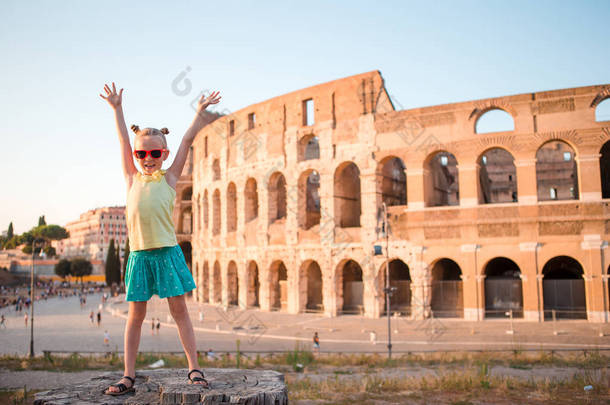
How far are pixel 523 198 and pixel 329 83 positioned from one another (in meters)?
11.9

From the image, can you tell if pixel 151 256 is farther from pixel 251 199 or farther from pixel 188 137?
pixel 251 199

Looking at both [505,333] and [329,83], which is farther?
[329,83]

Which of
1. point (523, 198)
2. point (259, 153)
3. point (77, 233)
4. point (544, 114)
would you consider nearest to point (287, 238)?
point (259, 153)

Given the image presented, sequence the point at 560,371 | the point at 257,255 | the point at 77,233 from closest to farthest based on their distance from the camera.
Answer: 1. the point at 560,371
2. the point at 257,255
3. the point at 77,233

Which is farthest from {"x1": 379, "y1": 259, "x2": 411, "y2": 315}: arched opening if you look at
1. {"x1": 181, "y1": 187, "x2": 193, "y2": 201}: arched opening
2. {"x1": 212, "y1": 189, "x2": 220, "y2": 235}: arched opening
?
{"x1": 181, "y1": 187, "x2": 193, "y2": 201}: arched opening

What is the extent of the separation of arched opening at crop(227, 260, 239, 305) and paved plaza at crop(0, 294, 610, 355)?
451 cm

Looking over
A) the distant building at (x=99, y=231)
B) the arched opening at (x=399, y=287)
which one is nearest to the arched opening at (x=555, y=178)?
the arched opening at (x=399, y=287)

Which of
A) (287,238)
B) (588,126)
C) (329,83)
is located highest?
(329,83)

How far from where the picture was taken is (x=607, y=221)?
20.8 meters

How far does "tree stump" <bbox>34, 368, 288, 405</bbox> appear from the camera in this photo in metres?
4.23

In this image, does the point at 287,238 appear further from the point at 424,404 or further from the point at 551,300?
the point at 424,404

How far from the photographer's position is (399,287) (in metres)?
26.2

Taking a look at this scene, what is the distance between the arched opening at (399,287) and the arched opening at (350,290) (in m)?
1.64

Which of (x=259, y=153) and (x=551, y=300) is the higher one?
(x=259, y=153)
